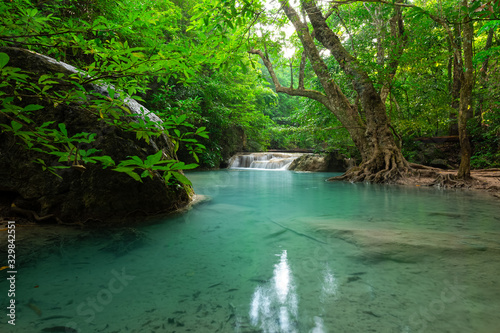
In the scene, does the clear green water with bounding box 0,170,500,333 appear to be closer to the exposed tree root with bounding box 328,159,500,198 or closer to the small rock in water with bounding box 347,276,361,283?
the small rock in water with bounding box 347,276,361,283

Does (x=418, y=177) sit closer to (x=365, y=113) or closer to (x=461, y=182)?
(x=461, y=182)

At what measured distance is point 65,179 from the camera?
277 cm

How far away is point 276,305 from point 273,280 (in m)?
0.27

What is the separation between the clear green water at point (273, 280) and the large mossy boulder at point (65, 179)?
54cm

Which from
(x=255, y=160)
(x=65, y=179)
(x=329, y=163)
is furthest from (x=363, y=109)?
(x=255, y=160)

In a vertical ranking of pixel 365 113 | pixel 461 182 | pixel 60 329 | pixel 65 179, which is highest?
pixel 365 113

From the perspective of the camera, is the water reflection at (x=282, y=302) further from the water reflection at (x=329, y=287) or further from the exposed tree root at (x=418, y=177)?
the exposed tree root at (x=418, y=177)

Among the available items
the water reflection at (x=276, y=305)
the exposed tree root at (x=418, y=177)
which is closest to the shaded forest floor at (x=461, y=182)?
the exposed tree root at (x=418, y=177)

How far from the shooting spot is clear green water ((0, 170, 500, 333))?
1186 mm

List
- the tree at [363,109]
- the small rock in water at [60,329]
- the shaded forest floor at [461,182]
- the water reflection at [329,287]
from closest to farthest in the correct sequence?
the small rock in water at [60,329] → the water reflection at [329,287] → the shaded forest floor at [461,182] → the tree at [363,109]

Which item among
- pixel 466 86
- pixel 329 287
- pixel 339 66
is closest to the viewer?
pixel 329 287

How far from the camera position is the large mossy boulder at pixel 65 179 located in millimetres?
2670

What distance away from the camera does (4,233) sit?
2357mm

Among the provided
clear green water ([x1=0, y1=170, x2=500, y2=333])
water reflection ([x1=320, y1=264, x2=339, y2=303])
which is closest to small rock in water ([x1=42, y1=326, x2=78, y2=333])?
clear green water ([x1=0, y1=170, x2=500, y2=333])
